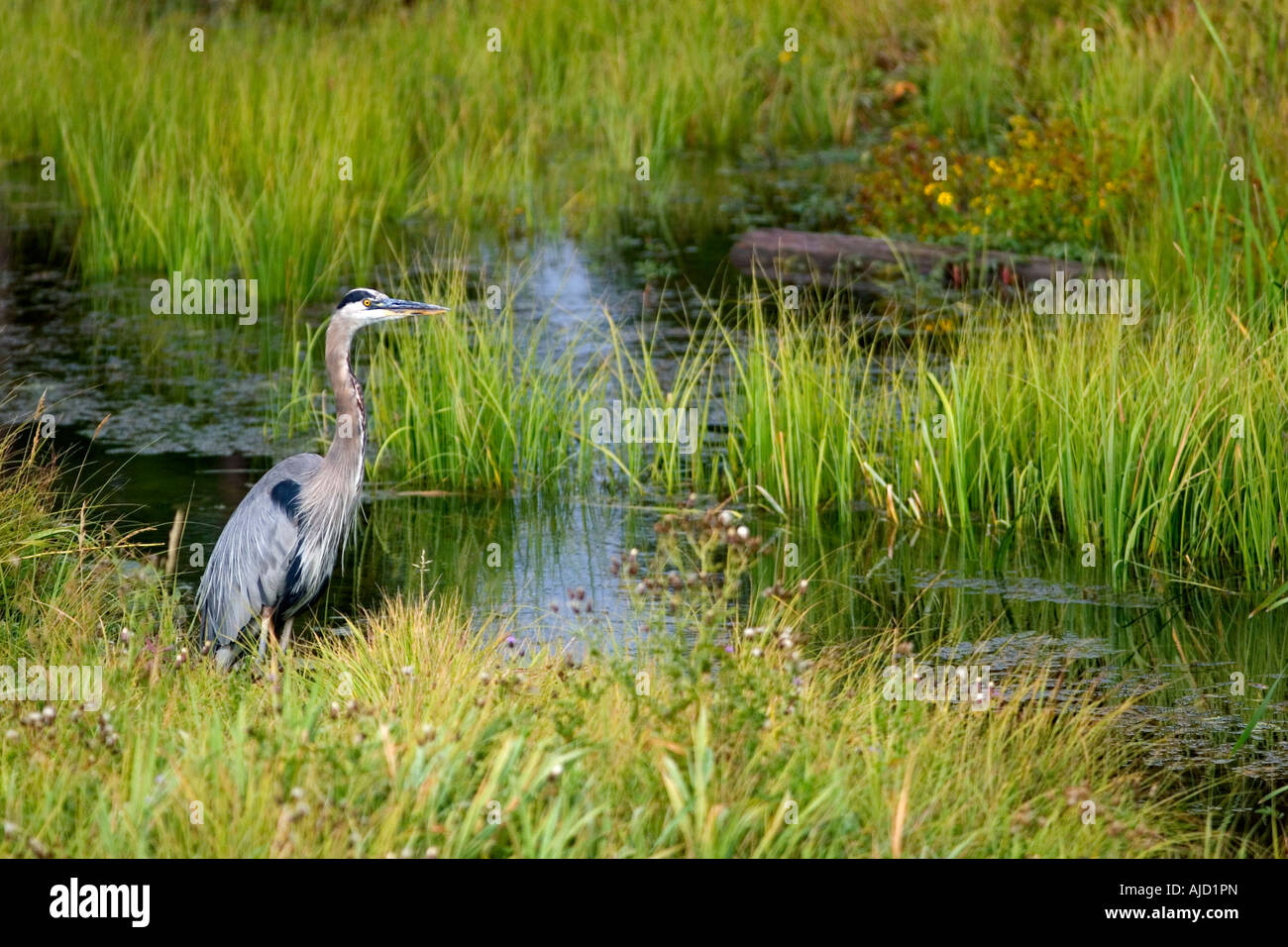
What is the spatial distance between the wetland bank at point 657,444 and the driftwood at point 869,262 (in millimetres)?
267

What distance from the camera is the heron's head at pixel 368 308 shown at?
590 centimetres

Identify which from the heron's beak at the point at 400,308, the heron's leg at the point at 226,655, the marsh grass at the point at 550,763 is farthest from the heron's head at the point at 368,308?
the marsh grass at the point at 550,763

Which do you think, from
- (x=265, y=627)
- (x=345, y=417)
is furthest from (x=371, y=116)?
(x=265, y=627)

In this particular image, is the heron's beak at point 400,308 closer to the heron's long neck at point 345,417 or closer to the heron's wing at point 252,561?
the heron's long neck at point 345,417

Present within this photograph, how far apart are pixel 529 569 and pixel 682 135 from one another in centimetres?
872

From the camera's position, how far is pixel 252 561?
18.6ft

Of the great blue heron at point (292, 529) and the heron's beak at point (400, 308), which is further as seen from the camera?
the heron's beak at point (400, 308)

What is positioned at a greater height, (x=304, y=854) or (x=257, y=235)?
(x=257, y=235)

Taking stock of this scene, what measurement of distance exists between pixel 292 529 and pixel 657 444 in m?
2.25

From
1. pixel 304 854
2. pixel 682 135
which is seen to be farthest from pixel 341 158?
pixel 304 854

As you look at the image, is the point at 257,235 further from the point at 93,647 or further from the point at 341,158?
the point at 93,647

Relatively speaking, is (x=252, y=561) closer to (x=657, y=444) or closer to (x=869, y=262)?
(x=657, y=444)

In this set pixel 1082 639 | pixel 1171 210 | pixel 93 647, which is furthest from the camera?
pixel 1171 210

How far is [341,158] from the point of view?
1075cm
